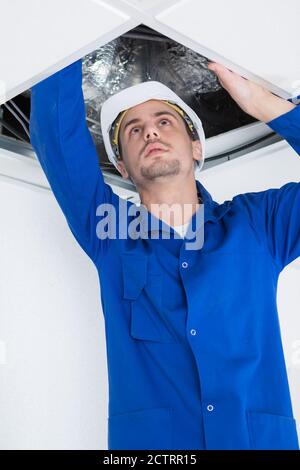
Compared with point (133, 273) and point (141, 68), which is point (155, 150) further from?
point (133, 273)

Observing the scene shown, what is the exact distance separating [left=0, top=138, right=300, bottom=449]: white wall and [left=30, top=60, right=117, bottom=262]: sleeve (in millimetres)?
147

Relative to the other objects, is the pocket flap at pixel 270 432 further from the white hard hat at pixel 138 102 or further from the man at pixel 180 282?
the white hard hat at pixel 138 102

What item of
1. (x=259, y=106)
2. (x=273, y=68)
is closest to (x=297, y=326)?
(x=259, y=106)

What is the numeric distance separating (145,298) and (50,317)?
32cm

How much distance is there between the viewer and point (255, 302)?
56.4 inches

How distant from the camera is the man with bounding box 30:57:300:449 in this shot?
130 cm

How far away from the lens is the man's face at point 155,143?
5.30 ft

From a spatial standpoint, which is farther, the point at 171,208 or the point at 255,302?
the point at 171,208

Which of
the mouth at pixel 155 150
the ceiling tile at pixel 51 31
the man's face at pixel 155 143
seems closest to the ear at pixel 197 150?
the man's face at pixel 155 143

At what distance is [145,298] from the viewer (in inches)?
57.8

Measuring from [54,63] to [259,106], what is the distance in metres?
0.45

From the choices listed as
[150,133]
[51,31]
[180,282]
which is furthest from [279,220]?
[51,31]

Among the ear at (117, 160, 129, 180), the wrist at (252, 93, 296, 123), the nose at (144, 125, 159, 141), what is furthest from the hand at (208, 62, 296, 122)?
the ear at (117, 160, 129, 180)

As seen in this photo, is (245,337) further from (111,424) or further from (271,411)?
(111,424)
